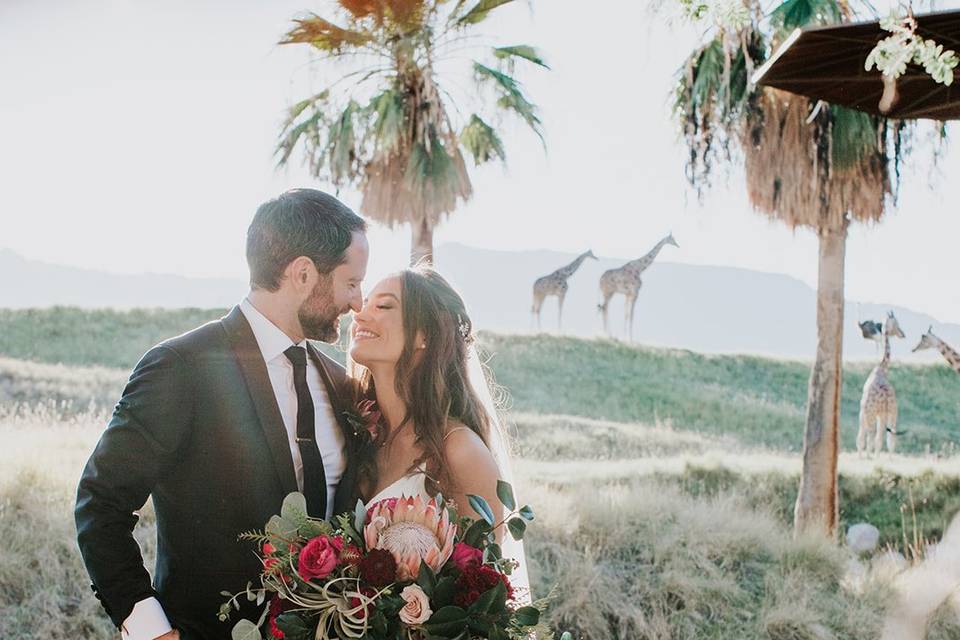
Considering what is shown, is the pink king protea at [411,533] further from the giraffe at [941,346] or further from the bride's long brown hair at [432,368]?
the giraffe at [941,346]

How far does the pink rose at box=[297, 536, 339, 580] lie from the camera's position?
2.38m

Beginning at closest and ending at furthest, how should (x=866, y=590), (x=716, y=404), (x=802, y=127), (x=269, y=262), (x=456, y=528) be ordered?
(x=456, y=528) → (x=269, y=262) → (x=866, y=590) → (x=802, y=127) → (x=716, y=404)

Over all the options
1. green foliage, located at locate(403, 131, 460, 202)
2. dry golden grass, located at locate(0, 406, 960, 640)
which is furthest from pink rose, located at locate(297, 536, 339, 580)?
green foliage, located at locate(403, 131, 460, 202)

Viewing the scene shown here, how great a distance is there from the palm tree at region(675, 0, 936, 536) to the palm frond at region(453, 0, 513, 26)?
235cm

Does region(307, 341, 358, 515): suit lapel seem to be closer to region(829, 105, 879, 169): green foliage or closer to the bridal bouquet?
the bridal bouquet

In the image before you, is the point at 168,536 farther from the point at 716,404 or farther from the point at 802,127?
the point at 716,404

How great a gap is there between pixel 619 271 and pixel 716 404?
15.1ft

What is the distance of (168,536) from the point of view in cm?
317

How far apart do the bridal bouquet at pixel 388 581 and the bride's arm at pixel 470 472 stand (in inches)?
39.4

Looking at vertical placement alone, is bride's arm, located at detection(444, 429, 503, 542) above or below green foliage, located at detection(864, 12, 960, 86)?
below

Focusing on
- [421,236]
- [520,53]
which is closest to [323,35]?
[520,53]

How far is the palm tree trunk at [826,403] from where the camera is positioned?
10.8 m

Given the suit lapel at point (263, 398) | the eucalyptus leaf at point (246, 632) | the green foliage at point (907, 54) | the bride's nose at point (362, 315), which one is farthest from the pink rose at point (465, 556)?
the green foliage at point (907, 54)

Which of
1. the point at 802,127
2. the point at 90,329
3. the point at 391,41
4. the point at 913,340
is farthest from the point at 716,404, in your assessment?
the point at 913,340
